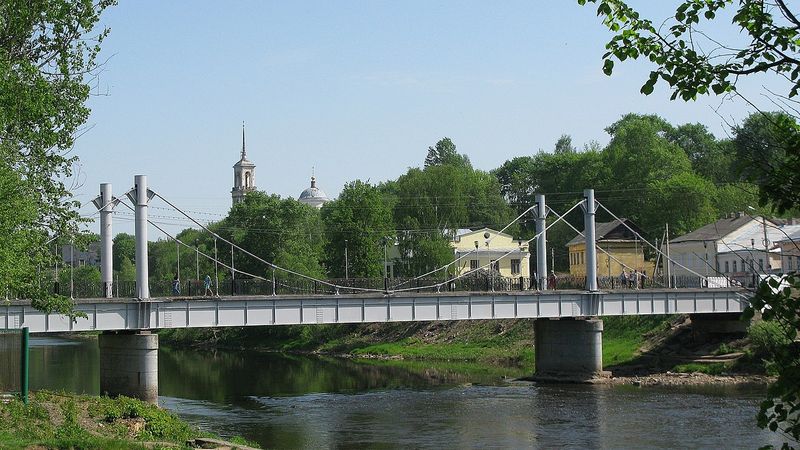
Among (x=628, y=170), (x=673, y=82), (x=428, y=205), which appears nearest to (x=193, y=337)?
(x=428, y=205)

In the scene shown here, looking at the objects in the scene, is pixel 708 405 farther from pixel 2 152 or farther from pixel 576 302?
pixel 2 152

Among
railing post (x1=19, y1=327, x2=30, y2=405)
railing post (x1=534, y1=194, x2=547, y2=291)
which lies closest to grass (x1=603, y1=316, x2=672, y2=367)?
railing post (x1=534, y1=194, x2=547, y2=291)

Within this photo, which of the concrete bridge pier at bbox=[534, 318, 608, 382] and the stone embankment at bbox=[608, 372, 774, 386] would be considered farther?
A: the concrete bridge pier at bbox=[534, 318, 608, 382]

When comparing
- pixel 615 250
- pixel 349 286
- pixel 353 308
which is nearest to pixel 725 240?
pixel 615 250

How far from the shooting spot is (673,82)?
9.38 metres

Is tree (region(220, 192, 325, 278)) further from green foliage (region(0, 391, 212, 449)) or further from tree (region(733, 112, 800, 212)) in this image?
tree (region(733, 112, 800, 212))

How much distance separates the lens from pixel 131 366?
4900cm

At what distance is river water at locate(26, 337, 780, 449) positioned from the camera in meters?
38.3

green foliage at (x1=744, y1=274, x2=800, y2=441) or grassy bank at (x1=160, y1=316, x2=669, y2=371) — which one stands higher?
green foliage at (x1=744, y1=274, x2=800, y2=441)

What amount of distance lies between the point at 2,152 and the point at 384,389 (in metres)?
35.0

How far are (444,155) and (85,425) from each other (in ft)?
469

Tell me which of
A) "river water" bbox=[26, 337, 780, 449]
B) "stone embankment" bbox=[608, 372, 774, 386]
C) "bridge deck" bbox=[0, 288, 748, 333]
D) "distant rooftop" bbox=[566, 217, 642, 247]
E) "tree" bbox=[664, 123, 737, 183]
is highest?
"tree" bbox=[664, 123, 737, 183]

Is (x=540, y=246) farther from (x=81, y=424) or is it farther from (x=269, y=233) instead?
(x=269, y=233)

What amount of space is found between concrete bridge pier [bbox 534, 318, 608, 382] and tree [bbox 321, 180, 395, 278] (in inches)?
1450
